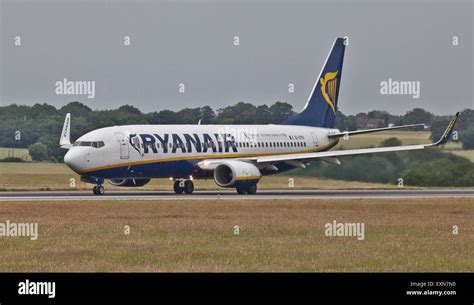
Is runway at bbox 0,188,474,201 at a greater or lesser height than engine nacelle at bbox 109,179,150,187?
lesser

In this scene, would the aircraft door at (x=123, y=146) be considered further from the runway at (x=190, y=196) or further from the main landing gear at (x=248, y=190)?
the main landing gear at (x=248, y=190)

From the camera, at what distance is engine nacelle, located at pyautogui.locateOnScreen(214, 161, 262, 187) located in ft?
200

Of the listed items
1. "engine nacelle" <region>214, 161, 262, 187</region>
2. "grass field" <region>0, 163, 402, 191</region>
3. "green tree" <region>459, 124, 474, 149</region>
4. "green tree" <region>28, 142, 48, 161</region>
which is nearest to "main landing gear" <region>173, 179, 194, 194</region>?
"engine nacelle" <region>214, 161, 262, 187</region>

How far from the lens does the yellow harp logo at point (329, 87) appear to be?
74188mm

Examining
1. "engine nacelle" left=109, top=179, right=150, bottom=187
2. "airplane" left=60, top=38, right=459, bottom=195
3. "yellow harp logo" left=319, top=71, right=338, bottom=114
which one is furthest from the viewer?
"yellow harp logo" left=319, top=71, right=338, bottom=114

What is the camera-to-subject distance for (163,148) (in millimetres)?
60406

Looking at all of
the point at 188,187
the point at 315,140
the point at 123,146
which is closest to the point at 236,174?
the point at 188,187

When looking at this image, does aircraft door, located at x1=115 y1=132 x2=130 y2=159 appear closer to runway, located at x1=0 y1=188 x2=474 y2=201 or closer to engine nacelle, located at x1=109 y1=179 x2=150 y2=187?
runway, located at x1=0 y1=188 x2=474 y2=201

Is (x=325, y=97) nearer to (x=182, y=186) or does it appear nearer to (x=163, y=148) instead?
(x=182, y=186)

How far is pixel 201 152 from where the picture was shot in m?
62.7

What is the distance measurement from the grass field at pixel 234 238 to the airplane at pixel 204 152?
915 centimetres

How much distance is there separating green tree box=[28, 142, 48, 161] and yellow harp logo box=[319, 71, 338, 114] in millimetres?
32057
